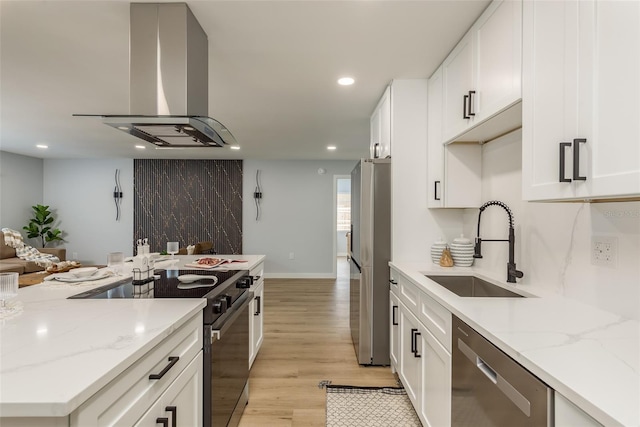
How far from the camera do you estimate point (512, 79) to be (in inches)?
59.6

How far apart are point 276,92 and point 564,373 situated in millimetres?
2869

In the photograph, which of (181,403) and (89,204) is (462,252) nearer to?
(181,403)

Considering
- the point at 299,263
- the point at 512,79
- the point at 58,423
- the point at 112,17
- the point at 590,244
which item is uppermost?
the point at 112,17

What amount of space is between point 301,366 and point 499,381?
2.07 m

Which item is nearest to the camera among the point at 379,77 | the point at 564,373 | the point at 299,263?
the point at 564,373

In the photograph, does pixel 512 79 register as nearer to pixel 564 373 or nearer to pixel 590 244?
pixel 590 244

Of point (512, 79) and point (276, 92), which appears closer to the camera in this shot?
point (512, 79)

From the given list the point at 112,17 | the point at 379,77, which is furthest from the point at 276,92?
the point at 112,17

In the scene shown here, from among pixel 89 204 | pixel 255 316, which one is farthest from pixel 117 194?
pixel 255 316

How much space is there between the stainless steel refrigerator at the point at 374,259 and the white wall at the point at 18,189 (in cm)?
709

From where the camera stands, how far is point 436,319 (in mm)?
1663

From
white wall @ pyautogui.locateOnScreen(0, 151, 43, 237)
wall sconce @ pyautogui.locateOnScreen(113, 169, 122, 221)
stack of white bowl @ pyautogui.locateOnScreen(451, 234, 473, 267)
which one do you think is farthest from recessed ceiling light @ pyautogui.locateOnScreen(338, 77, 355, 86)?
white wall @ pyautogui.locateOnScreen(0, 151, 43, 237)

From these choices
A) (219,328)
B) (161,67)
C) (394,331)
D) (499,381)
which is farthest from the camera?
(394,331)

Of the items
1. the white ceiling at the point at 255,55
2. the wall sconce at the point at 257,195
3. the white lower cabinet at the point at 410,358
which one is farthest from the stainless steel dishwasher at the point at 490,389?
the wall sconce at the point at 257,195
